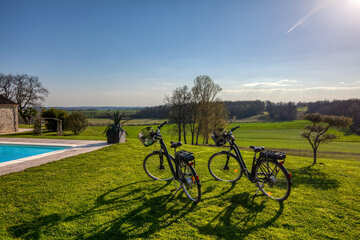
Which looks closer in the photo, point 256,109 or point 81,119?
point 81,119

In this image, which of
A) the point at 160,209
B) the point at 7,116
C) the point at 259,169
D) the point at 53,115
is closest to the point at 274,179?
the point at 259,169

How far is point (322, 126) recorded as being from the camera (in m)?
6.77

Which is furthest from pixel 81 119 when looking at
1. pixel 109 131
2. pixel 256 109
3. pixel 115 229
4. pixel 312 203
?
pixel 256 109

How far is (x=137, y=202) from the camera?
341 cm

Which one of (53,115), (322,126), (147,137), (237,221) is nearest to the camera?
(237,221)

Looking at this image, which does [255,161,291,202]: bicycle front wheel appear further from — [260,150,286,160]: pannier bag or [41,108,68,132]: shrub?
[41,108,68,132]: shrub

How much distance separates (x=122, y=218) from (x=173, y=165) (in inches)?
55.1

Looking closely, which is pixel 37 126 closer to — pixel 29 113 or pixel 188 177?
pixel 188 177

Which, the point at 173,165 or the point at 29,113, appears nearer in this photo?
the point at 173,165

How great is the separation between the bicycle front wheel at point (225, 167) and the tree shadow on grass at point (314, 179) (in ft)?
4.63

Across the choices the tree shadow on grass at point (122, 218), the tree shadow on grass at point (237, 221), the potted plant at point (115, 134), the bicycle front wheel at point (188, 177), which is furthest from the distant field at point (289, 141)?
the tree shadow on grass at point (122, 218)

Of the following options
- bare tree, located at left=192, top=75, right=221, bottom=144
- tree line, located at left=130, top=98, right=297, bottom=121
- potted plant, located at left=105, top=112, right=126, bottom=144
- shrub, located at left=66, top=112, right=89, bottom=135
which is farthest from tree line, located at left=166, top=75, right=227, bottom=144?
tree line, located at left=130, top=98, right=297, bottom=121

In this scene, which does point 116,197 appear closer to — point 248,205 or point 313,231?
point 248,205

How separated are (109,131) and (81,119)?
39.6 ft
